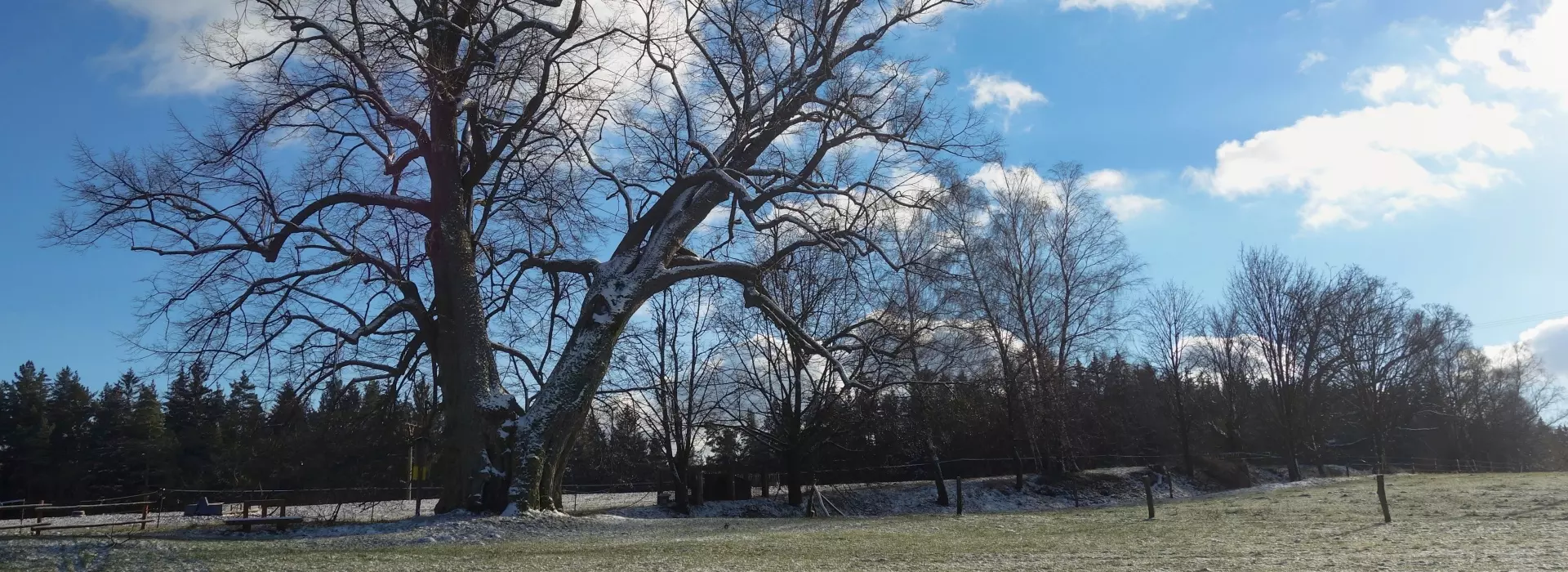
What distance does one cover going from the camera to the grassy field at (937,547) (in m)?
9.27

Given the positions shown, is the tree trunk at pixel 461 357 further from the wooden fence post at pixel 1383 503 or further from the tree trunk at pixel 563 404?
the wooden fence post at pixel 1383 503

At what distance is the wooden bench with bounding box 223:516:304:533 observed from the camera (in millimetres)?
14445

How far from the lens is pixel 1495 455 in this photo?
63.6 m

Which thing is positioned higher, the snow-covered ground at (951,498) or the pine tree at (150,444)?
the pine tree at (150,444)

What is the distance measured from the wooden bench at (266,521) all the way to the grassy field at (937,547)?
189cm

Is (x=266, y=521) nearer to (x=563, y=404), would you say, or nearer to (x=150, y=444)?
(x=563, y=404)

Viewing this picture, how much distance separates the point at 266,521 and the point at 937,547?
10.3 metres

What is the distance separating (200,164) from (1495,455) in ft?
250

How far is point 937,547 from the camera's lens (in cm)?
1176

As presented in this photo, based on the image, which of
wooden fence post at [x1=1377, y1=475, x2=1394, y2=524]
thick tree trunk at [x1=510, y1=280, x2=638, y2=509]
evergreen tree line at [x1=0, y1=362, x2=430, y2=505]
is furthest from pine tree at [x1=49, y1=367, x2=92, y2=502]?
wooden fence post at [x1=1377, y1=475, x2=1394, y2=524]

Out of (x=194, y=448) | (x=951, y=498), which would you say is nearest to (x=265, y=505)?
(x=951, y=498)

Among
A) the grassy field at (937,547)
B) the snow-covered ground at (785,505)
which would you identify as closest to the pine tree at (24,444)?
the snow-covered ground at (785,505)

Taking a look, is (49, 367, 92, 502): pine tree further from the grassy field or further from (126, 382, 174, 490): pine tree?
the grassy field


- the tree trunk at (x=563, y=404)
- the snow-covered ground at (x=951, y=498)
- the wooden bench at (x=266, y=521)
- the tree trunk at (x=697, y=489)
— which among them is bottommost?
the snow-covered ground at (x=951, y=498)
